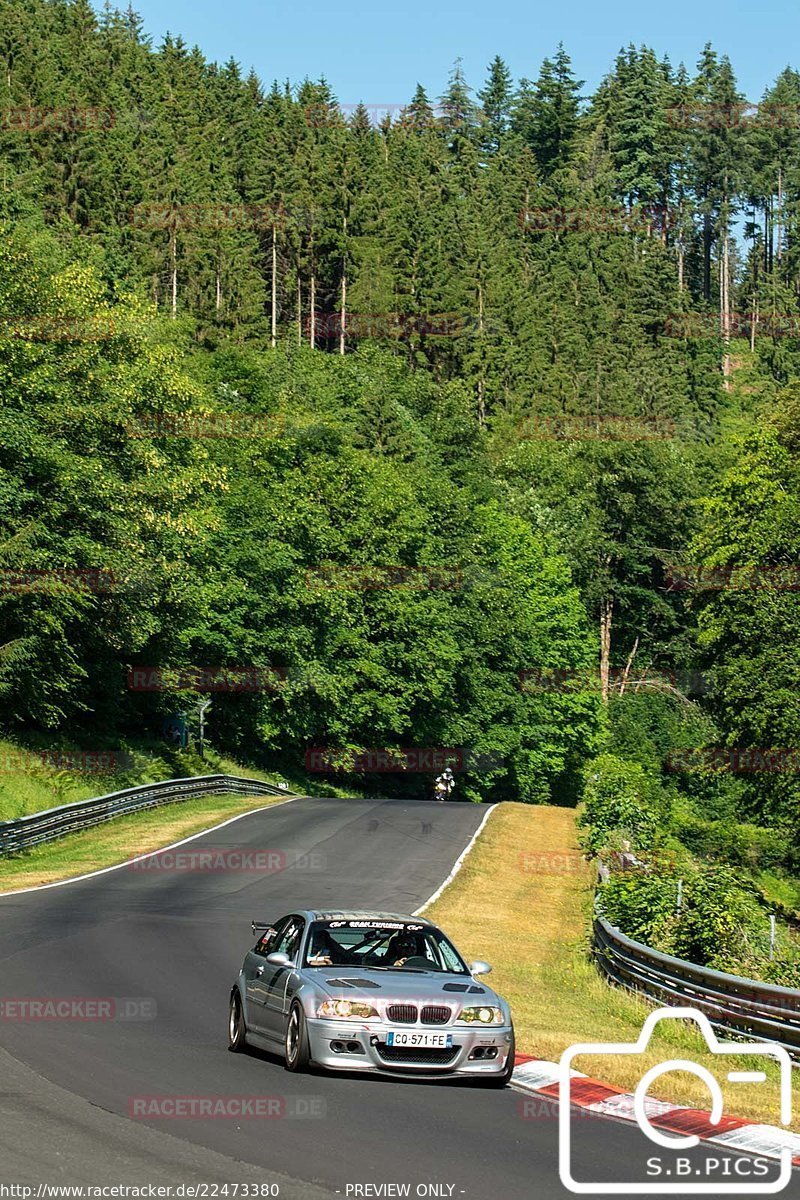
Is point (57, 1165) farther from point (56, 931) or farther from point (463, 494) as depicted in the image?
point (463, 494)

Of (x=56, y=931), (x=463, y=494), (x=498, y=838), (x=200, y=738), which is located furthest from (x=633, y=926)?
(x=463, y=494)

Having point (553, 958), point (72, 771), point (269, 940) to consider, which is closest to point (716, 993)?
point (269, 940)

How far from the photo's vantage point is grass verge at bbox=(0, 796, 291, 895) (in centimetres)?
3544

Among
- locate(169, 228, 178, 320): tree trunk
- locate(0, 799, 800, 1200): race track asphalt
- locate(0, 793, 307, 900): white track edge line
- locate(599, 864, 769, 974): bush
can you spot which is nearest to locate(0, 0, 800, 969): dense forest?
locate(169, 228, 178, 320): tree trunk

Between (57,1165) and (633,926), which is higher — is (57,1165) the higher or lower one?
the higher one

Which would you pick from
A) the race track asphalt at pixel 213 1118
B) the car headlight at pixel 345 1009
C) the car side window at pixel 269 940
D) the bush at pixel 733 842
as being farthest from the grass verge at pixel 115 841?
the car headlight at pixel 345 1009

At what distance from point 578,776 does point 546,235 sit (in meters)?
92.4

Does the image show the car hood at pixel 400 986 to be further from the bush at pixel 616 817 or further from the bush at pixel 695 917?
the bush at pixel 616 817

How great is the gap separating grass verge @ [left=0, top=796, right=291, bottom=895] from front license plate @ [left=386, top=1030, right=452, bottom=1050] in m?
20.3

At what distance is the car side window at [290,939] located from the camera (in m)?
14.2

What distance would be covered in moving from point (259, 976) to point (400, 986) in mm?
1727

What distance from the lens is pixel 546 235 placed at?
165500 mm

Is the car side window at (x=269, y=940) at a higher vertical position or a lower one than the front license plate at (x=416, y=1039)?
higher

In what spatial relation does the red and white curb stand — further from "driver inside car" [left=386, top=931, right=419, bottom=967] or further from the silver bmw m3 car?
"driver inside car" [left=386, top=931, right=419, bottom=967]
